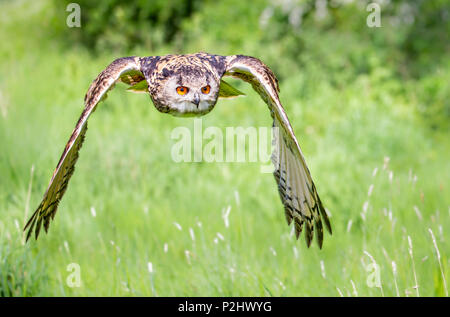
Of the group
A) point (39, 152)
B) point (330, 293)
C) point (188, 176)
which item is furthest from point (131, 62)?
point (188, 176)

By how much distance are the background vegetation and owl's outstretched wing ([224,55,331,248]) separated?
270 mm

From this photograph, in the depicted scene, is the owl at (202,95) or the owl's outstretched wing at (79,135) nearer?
the owl's outstretched wing at (79,135)

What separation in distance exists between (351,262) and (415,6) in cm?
817

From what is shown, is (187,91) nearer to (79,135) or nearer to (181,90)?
(181,90)

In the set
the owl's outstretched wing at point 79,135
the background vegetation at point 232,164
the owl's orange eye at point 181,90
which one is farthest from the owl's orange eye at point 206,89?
the background vegetation at point 232,164

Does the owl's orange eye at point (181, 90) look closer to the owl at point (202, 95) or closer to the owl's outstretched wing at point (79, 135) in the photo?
the owl at point (202, 95)

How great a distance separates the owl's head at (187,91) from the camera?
2.83m

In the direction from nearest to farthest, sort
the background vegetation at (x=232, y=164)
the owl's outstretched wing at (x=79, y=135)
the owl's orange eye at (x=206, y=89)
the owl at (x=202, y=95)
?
the owl's outstretched wing at (x=79, y=135) → the owl at (x=202, y=95) → the owl's orange eye at (x=206, y=89) → the background vegetation at (x=232, y=164)

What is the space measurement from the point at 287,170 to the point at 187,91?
796mm

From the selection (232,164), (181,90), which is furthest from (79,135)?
(232,164)

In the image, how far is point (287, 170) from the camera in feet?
10.5

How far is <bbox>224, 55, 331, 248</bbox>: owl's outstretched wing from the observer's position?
287 centimetres

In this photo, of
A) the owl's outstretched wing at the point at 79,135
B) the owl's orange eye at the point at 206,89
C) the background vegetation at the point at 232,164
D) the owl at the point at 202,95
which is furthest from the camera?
the background vegetation at the point at 232,164

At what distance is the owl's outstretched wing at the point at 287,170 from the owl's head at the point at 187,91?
182mm
